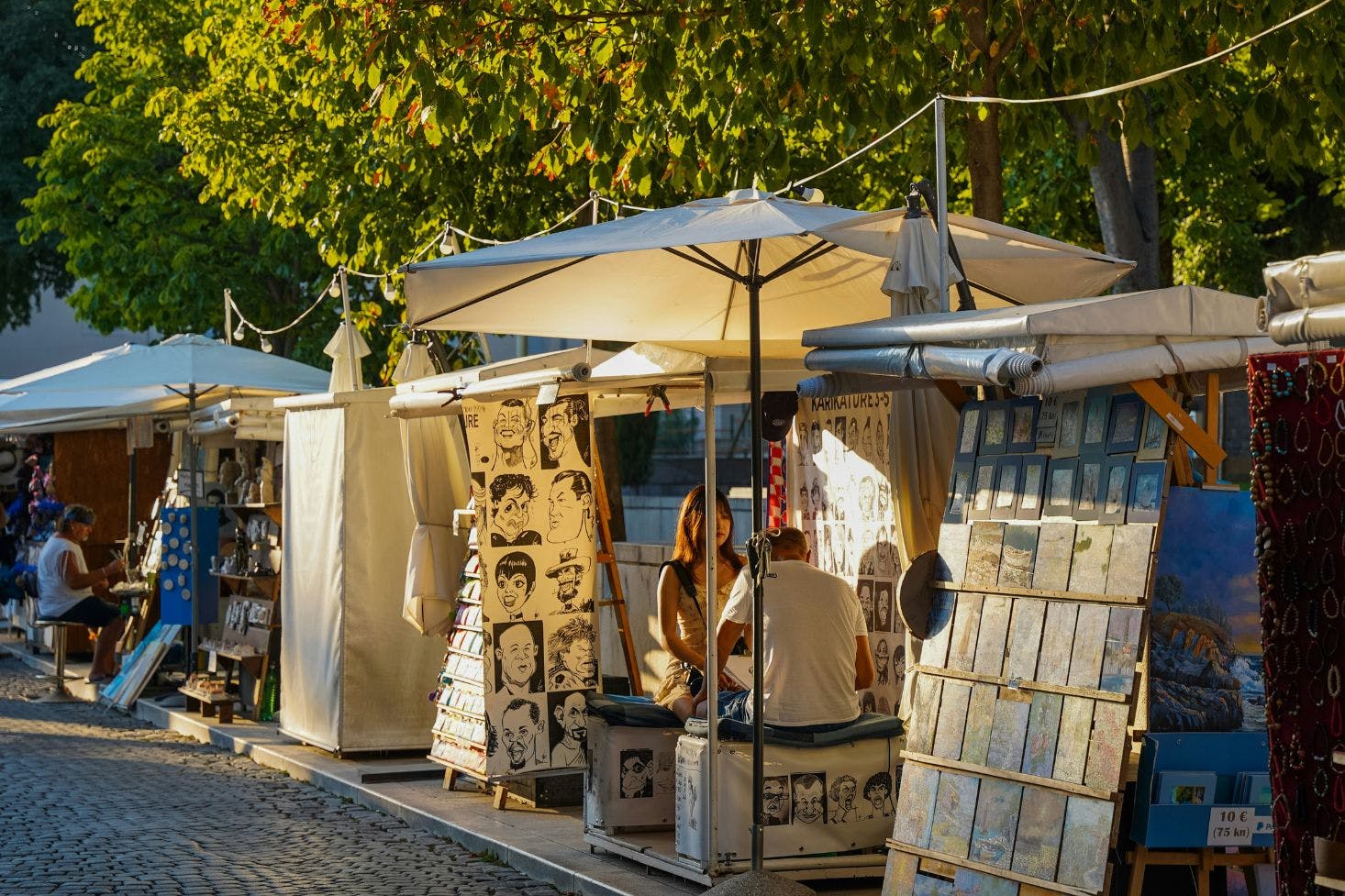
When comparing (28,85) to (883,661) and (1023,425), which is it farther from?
(1023,425)

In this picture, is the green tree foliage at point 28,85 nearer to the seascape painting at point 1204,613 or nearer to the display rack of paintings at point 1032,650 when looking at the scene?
the display rack of paintings at point 1032,650

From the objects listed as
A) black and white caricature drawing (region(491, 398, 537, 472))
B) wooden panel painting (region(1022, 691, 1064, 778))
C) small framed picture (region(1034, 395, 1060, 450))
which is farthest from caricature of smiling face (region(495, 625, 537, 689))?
wooden panel painting (region(1022, 691, 1064, 778))

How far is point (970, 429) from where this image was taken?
23.8 ft

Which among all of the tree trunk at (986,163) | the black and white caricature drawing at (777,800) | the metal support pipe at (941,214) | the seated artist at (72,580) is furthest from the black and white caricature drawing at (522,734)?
the seated artist at (72,580)

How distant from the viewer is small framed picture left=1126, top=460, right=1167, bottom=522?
6148 mm

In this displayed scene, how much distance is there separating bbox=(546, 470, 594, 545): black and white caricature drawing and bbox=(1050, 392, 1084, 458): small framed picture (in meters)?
4.04

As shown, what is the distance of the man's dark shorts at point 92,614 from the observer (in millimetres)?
17234

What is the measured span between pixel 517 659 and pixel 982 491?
12.4ft

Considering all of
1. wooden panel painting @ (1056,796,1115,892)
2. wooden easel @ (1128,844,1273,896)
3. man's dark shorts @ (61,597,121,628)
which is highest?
wooden panel painting @ (1056,796,1115,892)

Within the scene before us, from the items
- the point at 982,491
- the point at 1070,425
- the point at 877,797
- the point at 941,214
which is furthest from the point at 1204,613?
the point at 877,797

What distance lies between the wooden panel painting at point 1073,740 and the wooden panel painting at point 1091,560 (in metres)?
0.39

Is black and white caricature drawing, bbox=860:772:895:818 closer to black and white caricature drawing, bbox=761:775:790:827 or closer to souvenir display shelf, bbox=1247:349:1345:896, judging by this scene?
black and white caricature drawing, bbox=761:775:790:827

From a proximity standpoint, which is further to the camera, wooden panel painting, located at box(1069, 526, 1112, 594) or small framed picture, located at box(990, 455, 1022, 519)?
small framed picture, located at box(990, 455, 1022, 519)

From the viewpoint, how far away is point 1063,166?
19.2 metres
